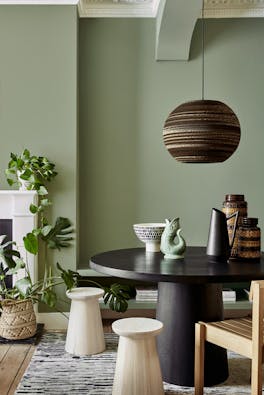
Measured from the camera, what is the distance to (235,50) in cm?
423

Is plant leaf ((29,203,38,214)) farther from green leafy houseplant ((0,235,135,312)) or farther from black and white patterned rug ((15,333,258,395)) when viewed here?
black and white patterned rug ((15,333,258,395))

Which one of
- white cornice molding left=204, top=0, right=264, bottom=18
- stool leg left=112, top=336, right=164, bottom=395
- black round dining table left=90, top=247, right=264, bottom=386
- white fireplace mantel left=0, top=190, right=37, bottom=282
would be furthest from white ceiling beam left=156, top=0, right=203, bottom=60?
stool leg left=112, top=336, right=164, bottom=395

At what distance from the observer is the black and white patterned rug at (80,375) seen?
2.69m

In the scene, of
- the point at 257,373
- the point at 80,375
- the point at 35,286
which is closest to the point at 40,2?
the point at 35,286

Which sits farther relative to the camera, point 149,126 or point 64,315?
point 149,126

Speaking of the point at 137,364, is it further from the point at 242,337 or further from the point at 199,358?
the point at 242,337

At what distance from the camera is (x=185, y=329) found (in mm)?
2721

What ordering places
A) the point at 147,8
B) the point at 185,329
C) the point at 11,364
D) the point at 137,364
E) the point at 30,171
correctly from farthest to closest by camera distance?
the point at 147,8
the point at 30,171
the point at 11,364
the point at 185,329
the point at 137,364

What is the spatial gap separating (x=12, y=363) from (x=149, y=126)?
214 cm

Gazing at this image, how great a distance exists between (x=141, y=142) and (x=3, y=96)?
45.3 inches

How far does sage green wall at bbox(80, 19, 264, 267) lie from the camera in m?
4.22

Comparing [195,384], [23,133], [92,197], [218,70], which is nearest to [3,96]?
[23,133]

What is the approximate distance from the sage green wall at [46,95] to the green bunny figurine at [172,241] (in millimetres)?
1323

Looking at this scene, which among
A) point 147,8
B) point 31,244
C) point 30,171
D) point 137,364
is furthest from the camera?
point 147,8
